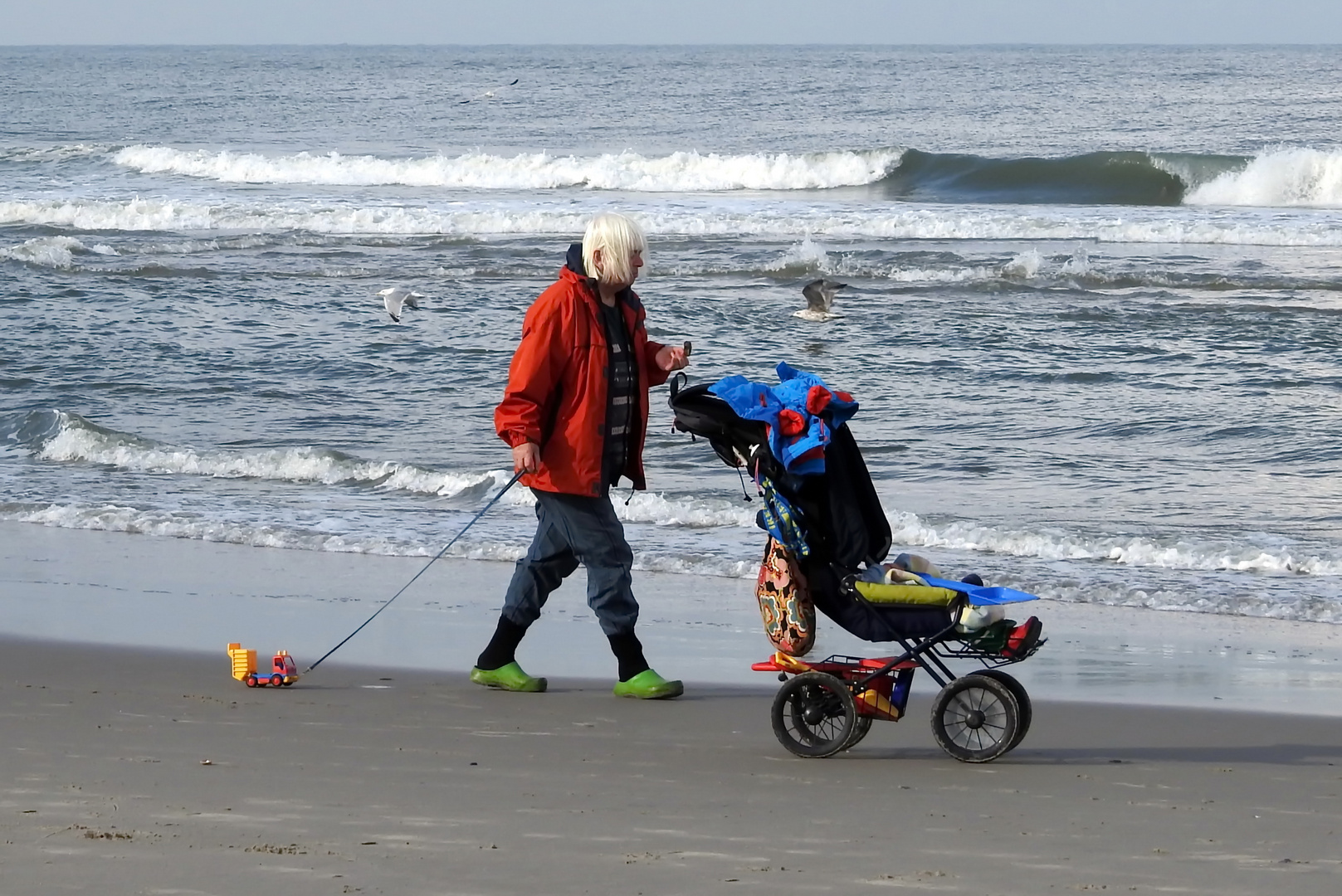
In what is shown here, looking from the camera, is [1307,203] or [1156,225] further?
[1307,203]

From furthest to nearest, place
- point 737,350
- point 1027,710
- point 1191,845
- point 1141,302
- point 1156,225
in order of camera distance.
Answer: point 1156,225 < point 1141,302 < point 737,350 < point 1027,710 < point 1191,845

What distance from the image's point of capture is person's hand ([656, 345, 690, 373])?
4.72 metres

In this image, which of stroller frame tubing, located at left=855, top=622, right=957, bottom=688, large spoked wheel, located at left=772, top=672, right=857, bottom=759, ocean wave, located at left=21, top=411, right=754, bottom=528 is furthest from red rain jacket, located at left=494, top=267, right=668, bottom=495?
ocean wave, located at left=21, top=411, right=754, bottom=528

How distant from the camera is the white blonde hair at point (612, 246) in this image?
4.63 meters

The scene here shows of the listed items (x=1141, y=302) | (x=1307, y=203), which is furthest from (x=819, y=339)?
(x=1307, y=203)

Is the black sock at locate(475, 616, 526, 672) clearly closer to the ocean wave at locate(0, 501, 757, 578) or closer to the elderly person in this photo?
the elderly person

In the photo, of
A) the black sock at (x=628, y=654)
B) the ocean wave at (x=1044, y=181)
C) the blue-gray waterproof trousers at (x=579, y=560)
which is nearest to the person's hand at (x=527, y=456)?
the blue-gray waterproof trousers at (x=579, y=560)

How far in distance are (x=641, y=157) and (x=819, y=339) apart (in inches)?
908

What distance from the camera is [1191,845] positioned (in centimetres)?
358

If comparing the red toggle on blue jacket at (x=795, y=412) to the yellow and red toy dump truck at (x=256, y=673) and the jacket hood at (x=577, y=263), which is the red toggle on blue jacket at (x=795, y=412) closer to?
the jacket hood at (x=577, y=263)

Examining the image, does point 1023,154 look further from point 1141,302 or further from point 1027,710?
point 1027,710

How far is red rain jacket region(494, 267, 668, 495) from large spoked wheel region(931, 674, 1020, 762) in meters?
1.23

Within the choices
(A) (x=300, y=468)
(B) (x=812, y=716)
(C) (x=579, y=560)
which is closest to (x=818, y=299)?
(A) (x=300, y=468)

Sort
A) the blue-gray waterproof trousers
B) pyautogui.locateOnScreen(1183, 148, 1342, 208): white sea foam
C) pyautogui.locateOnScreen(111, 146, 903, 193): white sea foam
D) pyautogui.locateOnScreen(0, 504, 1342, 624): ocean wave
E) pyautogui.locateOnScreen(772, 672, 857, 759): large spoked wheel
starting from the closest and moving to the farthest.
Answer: pyautogui.locateOnScreen(772, 672, 857, 759): large spoked wheel → the blue-gray waterproof trousers → pyautogui.locateOnScreen(0, 504, 1342, 624): ocean wave → pyautogui.locateOnScreen(1183, 148, 1342, 208): white sea foam → pyautogui.locateOnScreen(111, 146, 903, 193): white sea foam
